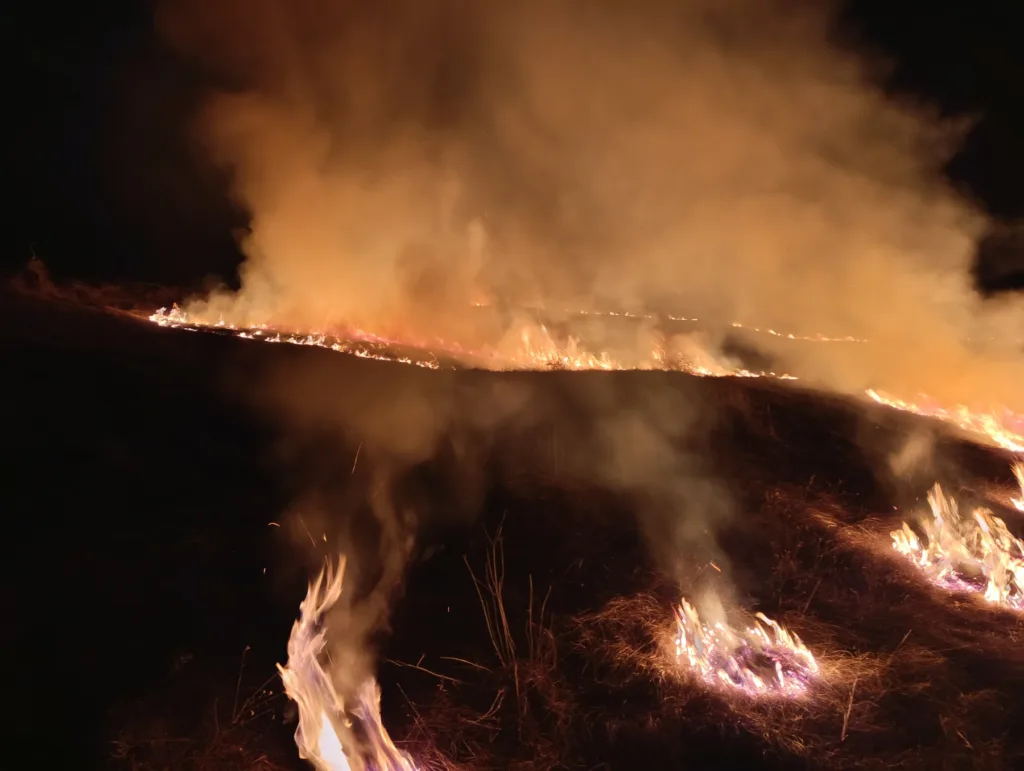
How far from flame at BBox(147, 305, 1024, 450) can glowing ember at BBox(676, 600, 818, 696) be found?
4100mm

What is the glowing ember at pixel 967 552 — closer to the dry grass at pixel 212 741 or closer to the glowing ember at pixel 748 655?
the glowing ember at pixel 748 655

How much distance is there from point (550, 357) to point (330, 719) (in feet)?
19.1

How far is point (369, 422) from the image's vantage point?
238 inches

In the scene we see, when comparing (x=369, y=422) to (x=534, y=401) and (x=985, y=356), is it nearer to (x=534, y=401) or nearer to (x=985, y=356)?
(x=534, y=401)

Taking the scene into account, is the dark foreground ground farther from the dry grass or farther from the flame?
the flame

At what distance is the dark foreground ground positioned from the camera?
339 cm

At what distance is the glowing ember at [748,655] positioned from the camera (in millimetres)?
3865

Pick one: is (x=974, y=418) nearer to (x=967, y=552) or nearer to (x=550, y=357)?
(x=967, y=552)

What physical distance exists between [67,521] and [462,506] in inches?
108

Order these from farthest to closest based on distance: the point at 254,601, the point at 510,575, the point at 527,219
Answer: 1. the point at 527,219
2. the point at 510,575
3. the point at 254,601

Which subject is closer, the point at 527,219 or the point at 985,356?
the point at 985,356

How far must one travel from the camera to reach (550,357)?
332 inches

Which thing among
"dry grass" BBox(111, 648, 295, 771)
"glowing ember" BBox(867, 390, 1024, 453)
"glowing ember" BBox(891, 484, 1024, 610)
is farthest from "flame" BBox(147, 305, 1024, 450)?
"dry grass" BBox(111, 648, 295, 771)

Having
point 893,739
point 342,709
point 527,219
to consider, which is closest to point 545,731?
point 342,709
